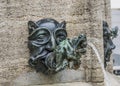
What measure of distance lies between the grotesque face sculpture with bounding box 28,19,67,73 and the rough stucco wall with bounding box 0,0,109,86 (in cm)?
6

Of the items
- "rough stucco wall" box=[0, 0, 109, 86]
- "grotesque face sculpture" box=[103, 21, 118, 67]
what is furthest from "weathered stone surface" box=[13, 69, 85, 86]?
"grotesque face sculpture" box=[103, 21, 118, 67]

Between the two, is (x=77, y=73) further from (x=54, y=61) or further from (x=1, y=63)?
(x=1, y=63)

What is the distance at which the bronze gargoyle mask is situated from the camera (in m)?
3.52

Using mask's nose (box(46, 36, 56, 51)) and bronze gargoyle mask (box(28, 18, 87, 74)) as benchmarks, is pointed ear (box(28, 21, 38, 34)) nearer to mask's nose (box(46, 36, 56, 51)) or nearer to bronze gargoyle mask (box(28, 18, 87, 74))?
bronze gargoyle mask (box(28, 18, 87, 74))

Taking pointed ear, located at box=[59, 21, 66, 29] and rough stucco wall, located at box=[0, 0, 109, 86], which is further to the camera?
pointed ear, located at box=[59, 21, 66, 29]

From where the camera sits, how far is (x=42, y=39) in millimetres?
3637

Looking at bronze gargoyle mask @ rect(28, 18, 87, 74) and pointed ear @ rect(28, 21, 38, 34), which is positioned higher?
pointed ear @ rect(28, 21, 38, 34)

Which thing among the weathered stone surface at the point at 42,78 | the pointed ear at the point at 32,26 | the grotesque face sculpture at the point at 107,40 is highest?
the pointed ear at the point at 32,26

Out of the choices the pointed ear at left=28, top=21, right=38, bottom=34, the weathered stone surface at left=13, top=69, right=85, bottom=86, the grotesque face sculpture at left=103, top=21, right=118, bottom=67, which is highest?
the pointed ear at left=28, top=21, right=38, bottom=34

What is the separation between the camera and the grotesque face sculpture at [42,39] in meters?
3.58

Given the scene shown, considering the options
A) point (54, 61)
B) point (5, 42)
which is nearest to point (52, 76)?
point (54, 61)

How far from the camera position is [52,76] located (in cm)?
372

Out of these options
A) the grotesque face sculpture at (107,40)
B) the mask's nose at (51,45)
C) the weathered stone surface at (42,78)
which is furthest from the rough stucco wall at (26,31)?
the grotesque face sculpture at (107,40)

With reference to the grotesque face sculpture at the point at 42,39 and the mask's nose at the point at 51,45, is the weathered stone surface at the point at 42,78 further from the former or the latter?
the mask's nose at the point at 51,45
